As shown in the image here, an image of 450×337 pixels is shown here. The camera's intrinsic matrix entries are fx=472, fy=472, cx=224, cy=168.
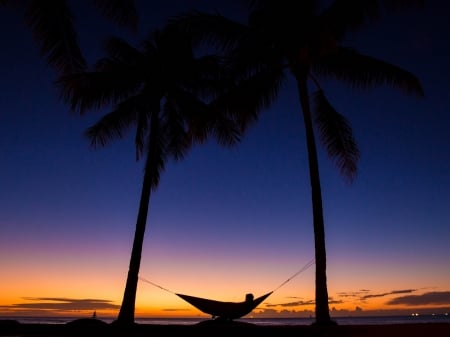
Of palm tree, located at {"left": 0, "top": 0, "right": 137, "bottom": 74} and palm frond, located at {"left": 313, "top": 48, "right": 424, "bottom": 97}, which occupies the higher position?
palm frond, located at {"left": 313, "top": 48, "right": 424, "bottom": 97}

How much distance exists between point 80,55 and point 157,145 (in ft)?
23.6

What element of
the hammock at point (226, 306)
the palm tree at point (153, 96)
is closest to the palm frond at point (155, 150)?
the palm tree at point (153, 96)

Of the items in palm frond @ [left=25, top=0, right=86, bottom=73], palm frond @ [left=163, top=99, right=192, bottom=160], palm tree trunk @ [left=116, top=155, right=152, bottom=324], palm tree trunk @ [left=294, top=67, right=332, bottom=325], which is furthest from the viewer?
palm frond @ [left=163, top=99, right=192, bottom=160]

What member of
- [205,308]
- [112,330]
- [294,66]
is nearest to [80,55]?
[112,330]

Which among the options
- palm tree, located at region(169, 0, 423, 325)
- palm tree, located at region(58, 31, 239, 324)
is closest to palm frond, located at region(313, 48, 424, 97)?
palm tree, located at region(169, 0, 423, 325)

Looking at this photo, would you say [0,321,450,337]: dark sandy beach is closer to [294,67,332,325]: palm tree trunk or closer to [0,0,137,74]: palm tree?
[294,67,332,325]: palm tree trunk

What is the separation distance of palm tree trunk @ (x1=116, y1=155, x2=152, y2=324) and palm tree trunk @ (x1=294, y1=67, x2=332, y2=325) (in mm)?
4792

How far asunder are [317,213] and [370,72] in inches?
155

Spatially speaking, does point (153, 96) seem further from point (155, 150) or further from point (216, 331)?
point (216, 331)

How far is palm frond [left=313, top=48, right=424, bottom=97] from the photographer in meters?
11.8

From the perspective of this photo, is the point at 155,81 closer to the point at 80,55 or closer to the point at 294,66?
the point at 294,66

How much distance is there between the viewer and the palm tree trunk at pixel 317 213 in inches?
397

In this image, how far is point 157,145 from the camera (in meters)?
14.7

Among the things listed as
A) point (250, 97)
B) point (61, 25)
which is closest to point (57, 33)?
point (61, 25)
